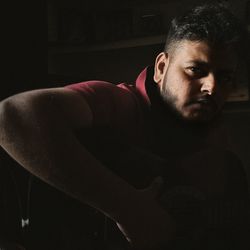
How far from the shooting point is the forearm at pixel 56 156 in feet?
1.50

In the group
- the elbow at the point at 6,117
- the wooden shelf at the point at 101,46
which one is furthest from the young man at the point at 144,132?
the wooden shelf at the point at 101,46

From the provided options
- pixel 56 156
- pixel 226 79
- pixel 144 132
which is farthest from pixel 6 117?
pixel 226 79

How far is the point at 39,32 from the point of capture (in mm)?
682

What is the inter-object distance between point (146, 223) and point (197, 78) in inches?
7.6

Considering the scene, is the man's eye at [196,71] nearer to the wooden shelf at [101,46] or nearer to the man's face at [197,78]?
the man's face at [197,78]

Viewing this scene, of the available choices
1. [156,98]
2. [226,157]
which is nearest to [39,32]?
[156,98]

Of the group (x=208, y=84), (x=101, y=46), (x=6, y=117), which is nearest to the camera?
(x=6, y=117)

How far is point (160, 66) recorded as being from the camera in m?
0.59

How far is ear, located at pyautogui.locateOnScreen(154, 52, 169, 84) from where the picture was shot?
1.90 ft

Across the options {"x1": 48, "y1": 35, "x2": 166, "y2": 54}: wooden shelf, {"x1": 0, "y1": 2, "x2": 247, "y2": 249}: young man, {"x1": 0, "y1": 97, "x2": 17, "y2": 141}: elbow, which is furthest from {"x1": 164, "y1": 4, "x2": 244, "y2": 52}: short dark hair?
{"x1": 0, "y1": 97, "x2": 17, "y2": 141}: elbow

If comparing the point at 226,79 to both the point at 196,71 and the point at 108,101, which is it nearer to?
the point at 196,71

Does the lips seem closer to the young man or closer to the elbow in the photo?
the young man

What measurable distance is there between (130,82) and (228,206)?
23 centimetres

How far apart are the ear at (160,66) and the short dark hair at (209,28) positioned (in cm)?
1
